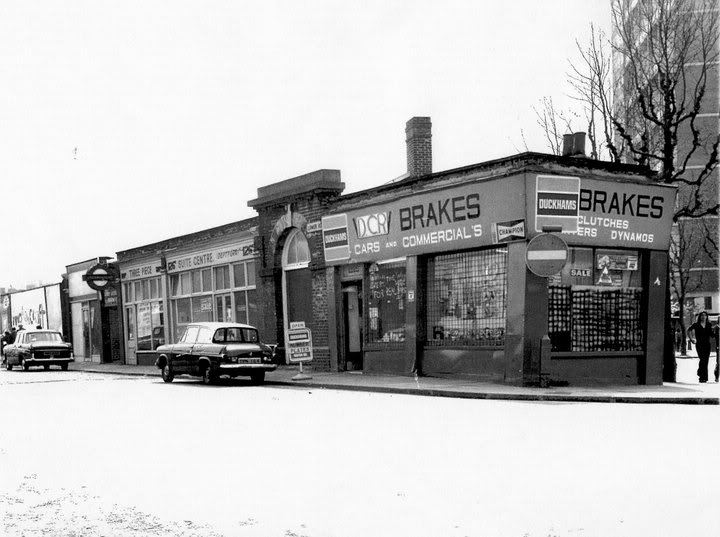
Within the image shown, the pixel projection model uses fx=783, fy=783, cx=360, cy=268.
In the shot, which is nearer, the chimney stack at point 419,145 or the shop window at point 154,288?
the chimney stack at point 419,145

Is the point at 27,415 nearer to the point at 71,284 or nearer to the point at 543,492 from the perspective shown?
the point at 543,492

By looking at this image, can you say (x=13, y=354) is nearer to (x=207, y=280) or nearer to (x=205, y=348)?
(x=207, y=280)

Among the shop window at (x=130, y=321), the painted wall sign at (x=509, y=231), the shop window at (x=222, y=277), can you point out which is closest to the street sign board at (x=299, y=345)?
the painted wall sign at (x=509, y=231)

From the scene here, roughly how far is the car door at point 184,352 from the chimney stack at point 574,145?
34.5 ft

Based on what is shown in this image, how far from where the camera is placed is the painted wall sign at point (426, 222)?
17.6 meters

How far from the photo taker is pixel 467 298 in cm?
1877

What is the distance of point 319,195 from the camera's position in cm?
2353

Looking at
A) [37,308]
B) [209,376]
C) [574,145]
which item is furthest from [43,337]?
[574,145]

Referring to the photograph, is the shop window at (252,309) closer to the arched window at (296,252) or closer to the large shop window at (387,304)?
the arched window at (296,252)

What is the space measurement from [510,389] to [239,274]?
14642 mm

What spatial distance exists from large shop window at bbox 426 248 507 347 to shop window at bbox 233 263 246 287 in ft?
33.0

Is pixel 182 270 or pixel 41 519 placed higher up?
pixel 182 270

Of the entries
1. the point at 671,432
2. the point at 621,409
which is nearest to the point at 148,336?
the point at 621,409

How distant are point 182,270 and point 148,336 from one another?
4.46 meters
